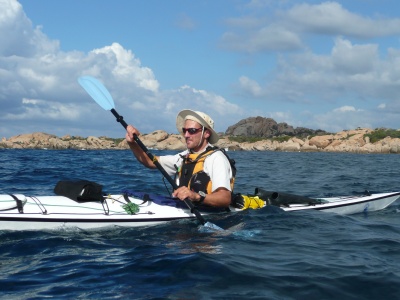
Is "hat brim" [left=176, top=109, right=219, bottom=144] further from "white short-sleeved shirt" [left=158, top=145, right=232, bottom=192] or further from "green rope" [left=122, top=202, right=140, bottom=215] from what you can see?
"green rope" [left=122, top=202, right=140, bottom=215]

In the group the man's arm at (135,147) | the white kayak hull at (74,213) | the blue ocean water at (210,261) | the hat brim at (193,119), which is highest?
the hat brim at (193,119)

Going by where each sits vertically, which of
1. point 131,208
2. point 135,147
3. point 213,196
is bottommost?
point 131,208

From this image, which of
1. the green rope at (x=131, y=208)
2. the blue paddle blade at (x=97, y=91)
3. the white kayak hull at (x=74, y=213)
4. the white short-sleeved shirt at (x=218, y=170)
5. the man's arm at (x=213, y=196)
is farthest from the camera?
the blue paddle blade at (x=97, y=91)

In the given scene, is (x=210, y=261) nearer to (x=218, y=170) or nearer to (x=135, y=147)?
(x=218, y=170)

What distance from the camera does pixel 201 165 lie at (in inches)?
238

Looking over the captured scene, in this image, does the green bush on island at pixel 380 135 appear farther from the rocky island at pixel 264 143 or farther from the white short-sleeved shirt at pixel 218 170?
the white short-sleeved shirt at pixel 218 170

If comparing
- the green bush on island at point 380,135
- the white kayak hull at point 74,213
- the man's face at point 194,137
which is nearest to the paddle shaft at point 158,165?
the white kayak hull at point 74,213

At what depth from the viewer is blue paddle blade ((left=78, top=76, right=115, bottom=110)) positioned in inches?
289

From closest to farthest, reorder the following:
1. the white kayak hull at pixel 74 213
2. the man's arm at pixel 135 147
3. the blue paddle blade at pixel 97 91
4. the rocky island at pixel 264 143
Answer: the white kayak hull at pixel 74 213, the man's arm at pixel 135 147, the blue paddle blade at pixel 97 91, the rocky island at pixel 264 143

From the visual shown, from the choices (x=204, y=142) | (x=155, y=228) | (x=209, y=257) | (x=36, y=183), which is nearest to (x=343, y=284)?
(x=209, y=257)

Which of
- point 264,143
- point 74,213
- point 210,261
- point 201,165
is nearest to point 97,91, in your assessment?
point 201,165

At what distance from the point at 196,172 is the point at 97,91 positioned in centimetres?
248

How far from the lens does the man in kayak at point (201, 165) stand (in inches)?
225

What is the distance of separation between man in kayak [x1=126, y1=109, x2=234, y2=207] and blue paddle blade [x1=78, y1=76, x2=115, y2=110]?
3.75 feet
